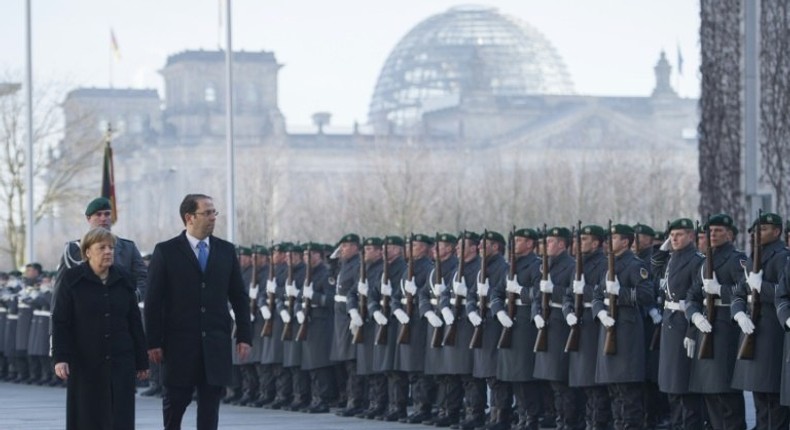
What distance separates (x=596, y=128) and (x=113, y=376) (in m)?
103

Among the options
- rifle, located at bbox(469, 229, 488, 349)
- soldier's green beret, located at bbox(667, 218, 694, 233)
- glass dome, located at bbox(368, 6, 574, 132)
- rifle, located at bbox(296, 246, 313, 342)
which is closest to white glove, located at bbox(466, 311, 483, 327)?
rifle, located at bbox(469, 229, 488, 349)

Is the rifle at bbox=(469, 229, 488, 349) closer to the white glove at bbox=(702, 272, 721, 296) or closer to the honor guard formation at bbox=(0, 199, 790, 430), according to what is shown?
the honor guard formation at bbox=(0, 199, 790, 430)

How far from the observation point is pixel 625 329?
17391 millimetres

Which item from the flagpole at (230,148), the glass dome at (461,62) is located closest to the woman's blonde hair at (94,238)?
the flagpole at (230,148)

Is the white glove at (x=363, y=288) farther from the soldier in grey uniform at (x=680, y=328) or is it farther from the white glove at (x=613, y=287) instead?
the soldier in grey uniform at (x=680, y=328)

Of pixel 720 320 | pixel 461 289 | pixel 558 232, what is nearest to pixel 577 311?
pixel 558 232

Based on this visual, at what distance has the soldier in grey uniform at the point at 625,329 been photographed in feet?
56.8

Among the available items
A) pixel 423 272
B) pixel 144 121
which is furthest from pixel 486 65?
pixel 423 272

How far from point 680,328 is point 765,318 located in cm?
101

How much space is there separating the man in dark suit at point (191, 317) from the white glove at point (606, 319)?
3958 mm

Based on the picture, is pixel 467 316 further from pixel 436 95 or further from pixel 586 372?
pixel 436 95

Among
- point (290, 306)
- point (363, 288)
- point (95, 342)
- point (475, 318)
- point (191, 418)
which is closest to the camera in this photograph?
point (95, 342)

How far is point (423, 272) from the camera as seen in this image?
20156mm

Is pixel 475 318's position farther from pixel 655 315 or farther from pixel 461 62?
pixel 461 62
